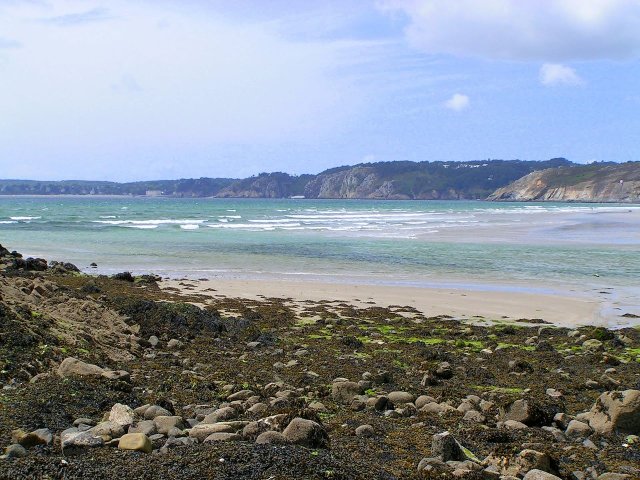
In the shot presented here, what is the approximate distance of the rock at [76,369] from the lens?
8.36 metres

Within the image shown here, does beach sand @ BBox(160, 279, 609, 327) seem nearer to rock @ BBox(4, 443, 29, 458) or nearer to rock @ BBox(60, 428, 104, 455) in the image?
rock @ BBox(60, 428, 104, 455)

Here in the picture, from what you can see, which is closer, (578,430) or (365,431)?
(365,431)

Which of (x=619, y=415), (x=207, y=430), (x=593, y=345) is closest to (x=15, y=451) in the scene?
(x=207, y=430)

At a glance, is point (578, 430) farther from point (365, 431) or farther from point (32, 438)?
point (32, 438)

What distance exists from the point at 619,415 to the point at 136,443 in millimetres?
5144

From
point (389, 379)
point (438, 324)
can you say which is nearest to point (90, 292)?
point (438, 324)

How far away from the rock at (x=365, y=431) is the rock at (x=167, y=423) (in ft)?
5.92

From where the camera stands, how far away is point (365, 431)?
22.9 feet

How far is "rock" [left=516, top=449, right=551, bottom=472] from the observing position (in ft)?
19.1

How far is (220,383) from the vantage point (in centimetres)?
927

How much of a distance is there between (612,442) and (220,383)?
16.4 feet

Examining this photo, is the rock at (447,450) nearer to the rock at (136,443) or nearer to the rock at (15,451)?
the rock at (136,443)

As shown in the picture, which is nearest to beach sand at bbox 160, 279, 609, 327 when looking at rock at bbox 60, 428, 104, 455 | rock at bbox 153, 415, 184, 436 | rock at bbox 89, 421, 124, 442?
rock at bbox 153, 415, 184, 436

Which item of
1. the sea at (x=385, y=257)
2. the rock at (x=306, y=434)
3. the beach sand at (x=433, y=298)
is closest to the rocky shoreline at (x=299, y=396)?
the rock at (x=306, y=434)
